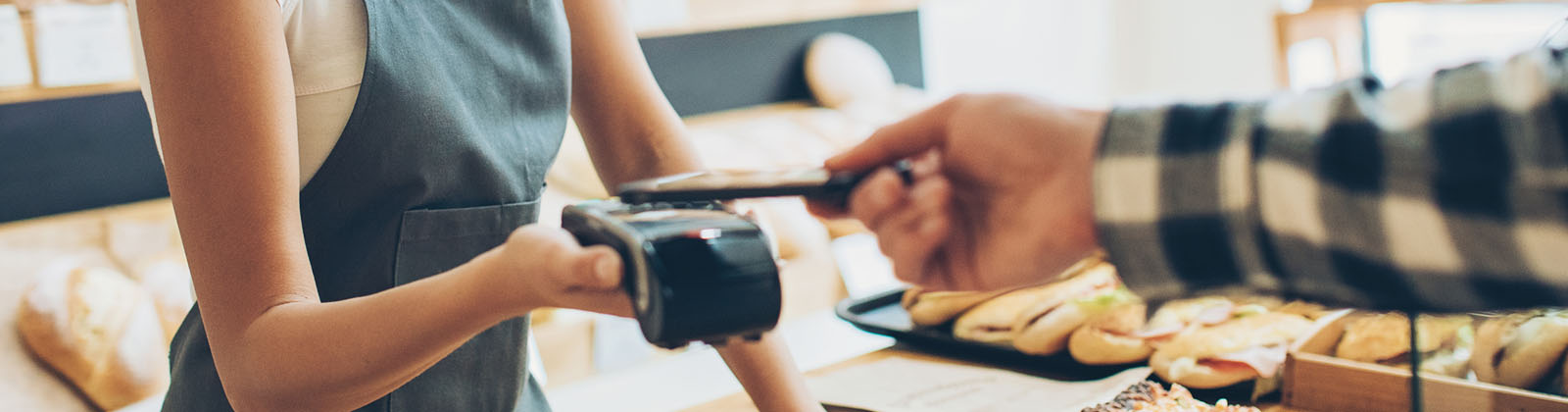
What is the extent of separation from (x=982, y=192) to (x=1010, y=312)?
507mm

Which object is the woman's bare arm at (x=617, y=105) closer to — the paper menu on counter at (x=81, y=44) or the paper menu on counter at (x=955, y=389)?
the paper menu on counter at (x=955, y=389)

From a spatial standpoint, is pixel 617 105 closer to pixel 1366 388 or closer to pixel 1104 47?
pixel 1366 388

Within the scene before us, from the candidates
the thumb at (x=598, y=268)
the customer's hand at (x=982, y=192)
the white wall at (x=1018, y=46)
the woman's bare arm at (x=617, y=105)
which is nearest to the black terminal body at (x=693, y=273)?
the thumb at (x=598, y=268)

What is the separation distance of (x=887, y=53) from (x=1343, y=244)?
414 centimetres

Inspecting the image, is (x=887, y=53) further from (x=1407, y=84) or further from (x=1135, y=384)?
(x=1407, y=84)

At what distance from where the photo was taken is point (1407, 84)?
63 centimetres

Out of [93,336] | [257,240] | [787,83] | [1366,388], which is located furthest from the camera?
[787,83]

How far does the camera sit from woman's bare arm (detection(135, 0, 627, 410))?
2.46 ft

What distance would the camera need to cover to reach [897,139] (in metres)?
0.78

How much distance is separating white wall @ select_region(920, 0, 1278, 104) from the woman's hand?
4.44 metres

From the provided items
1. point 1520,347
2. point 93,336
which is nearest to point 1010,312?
point 1520,347

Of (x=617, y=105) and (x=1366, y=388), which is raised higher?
(x=617, y=105)

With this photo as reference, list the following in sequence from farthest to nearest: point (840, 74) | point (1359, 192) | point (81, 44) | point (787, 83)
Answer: point (787, 83) < point (840, 74) < point (81, 44) < point (1359, 192)

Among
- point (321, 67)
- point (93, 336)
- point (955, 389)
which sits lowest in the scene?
point (93, 336)
